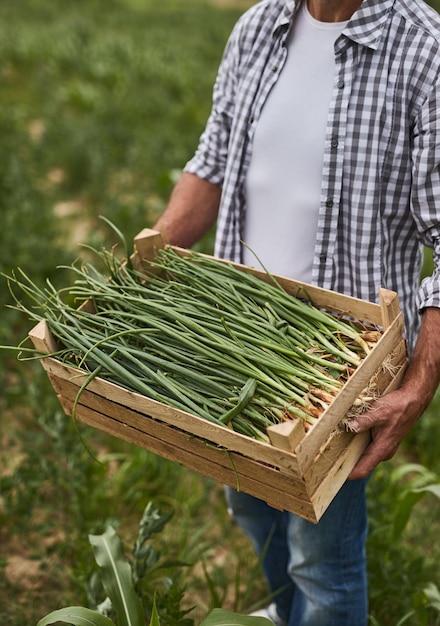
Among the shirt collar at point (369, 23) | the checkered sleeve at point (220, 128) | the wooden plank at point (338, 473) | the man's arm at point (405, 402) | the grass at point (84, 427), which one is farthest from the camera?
the grass at point (84, 427)

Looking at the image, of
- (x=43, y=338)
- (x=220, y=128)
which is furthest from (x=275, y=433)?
(x=220, y=128)

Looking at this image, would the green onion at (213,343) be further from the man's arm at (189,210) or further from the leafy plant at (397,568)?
the leafy plant at (397,568)

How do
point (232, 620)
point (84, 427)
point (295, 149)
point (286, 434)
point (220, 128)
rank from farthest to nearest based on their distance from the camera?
point (84, 427) < point (220, 128) < point (295, 149) < point (232, 620) < point (286, 434)

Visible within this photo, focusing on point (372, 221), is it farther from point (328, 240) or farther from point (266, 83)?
point (266, 83)

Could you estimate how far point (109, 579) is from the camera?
199cm

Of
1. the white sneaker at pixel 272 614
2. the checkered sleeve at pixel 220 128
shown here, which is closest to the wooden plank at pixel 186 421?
the checkered sleeve at pixel 220 128

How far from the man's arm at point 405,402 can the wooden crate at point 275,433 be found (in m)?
0.03

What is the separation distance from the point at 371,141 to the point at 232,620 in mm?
1200

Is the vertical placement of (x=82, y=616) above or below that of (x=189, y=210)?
below

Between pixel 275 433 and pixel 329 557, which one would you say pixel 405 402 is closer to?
pixel 275 433

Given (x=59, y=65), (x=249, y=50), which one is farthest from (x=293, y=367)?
(x=59, y=65)

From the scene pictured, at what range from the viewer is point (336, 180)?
183cm

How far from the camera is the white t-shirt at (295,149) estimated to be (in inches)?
73.8

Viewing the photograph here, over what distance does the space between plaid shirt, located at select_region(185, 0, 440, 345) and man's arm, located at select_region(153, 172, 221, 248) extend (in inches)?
5.8
